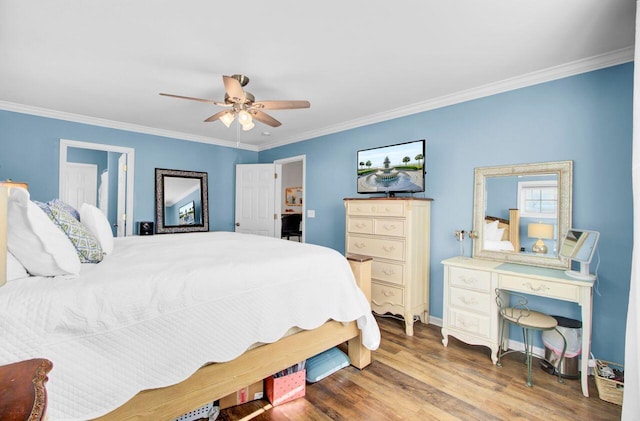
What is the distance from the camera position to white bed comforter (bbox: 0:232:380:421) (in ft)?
3.66

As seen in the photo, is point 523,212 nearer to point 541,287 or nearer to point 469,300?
point 541,287

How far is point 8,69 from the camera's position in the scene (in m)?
Answer: 2.52

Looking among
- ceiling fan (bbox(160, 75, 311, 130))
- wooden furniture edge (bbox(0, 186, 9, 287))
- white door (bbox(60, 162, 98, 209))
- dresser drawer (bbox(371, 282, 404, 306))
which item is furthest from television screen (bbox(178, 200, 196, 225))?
wooden furniture edge (bbox(0, 186, 9, 287))

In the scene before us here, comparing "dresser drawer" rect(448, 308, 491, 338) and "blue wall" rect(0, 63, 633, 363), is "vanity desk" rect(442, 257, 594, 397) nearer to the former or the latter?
"dresser drawer" rect(448, 308, 491, 338)

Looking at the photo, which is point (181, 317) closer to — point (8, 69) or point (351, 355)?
point (351, 355)

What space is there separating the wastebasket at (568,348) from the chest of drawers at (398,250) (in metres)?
1.07

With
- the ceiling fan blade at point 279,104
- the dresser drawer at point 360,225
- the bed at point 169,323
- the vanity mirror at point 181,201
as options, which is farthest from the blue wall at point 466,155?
the bed at point 169,323

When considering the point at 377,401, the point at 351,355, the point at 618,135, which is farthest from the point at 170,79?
the point at 618,135

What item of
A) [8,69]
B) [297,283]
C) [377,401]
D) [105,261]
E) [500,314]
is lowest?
[377,401]

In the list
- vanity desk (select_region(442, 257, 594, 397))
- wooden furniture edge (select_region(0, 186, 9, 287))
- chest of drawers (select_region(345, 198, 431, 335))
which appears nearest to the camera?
wooden furniture edge (select_region(0, 186, 9, 287))

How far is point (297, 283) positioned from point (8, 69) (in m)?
3.01

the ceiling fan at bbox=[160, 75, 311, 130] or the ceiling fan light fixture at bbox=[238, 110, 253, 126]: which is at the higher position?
the ceiling fan at bbox=[160, 75, 311, 130]

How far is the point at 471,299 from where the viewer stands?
253 cm

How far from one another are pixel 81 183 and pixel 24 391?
6230 mm
